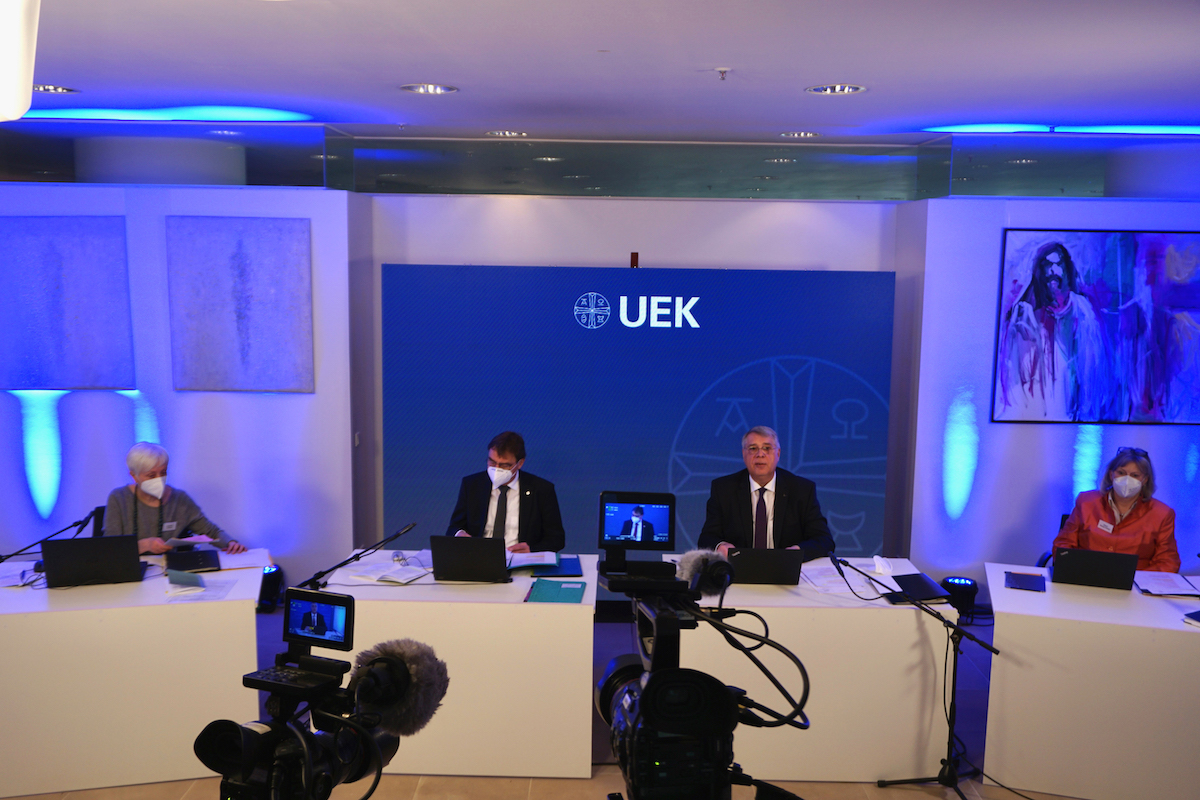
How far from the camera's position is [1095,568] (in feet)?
12.8

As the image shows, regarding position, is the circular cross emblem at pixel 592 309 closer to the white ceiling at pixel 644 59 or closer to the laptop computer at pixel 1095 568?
the white ceiling at pixel 644 59

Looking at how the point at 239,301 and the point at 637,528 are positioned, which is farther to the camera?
the point at 239,301

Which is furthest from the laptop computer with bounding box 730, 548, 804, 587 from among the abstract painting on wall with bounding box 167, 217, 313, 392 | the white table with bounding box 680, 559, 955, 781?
the abstract painting on wall with bounding box 167, 217, 313, 392

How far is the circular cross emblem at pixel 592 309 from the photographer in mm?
5637

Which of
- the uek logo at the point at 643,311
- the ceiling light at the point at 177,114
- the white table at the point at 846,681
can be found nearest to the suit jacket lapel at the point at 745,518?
the white table at the point at 846,681

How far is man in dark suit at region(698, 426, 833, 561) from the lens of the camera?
14.6ft

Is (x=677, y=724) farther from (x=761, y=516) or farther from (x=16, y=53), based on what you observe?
(x=761, y=516)

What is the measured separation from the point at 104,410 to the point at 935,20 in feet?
16.6

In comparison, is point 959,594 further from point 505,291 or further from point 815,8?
point 815,8

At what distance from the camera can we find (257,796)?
1658 millimetres

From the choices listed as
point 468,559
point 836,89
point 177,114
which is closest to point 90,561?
point 468,559

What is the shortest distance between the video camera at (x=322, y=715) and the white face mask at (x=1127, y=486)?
3.95 meters

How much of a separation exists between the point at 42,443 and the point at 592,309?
350 centimetres

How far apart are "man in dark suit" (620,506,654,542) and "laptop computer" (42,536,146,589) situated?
7.06 ft
